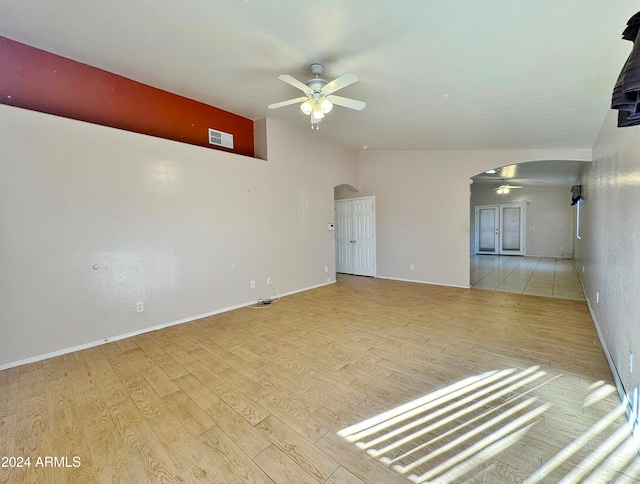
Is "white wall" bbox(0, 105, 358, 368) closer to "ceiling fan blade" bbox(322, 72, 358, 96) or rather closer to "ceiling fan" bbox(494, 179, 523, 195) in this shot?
"ceiling fan blade" bbox(322, 72, 358, 96)

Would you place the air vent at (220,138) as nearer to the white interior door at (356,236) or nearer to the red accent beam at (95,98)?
the red accent beam at (95,98)

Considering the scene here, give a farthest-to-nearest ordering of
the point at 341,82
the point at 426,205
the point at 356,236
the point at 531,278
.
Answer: the point at 356,236 < the point at 531,278 < the point at 426,205 < the point at 341,82

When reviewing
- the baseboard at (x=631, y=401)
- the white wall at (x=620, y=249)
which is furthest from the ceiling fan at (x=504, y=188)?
the baseboard at (x=631, y=401)

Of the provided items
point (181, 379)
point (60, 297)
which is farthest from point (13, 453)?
point (60, 297)

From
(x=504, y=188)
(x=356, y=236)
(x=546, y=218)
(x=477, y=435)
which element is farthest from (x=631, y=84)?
(x=546, y=218)

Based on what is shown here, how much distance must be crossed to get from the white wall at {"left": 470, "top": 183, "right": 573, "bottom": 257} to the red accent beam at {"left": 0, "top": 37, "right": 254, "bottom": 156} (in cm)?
945

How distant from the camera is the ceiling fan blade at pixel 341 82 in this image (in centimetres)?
244

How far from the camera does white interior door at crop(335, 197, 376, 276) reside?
6.90 m

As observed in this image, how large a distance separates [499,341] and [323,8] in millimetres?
3628

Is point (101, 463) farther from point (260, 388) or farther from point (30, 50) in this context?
point (30, 50)

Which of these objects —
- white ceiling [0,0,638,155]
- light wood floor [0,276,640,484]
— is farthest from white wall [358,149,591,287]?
light wood floor [0,276,640,484]

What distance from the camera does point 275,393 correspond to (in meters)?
2.18

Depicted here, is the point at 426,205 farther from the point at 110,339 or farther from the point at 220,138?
the point at 110,339

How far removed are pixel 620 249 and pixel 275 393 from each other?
3.04 m
